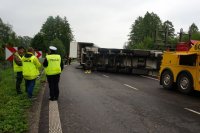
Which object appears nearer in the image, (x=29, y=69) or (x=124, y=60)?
(x=29, y=69)

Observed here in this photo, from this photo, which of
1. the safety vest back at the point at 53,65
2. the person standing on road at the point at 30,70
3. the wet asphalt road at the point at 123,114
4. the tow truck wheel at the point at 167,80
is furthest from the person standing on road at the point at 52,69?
the tow truck wheel at the point at 167,80

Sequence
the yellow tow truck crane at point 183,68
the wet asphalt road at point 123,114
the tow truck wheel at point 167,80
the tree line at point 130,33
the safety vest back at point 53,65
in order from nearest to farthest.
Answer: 1. the wet asphalt road at point 123,114
2. the safety vest back at point 53,65
3. the yellow tow truck crane at point 183,68
4. the tow truck wheel at point 167,80
5. the tree line at point 130,33

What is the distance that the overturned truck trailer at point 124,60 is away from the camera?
24859 mm

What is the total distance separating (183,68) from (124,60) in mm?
11470

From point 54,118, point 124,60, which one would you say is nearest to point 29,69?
point 54,118

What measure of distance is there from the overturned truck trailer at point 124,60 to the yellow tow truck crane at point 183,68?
8.79 meters

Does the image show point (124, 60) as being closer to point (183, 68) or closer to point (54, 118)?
point (183, 68)

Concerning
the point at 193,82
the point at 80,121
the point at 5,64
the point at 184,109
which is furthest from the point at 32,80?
the point at 5,64

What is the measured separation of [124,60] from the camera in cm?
2544

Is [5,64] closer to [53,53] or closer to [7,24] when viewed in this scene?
[53,53]

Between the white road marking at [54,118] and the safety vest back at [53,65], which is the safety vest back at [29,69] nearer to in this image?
the safety vest back at [53,65]

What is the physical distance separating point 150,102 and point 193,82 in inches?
126

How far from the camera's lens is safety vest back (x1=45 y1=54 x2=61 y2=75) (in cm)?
1039

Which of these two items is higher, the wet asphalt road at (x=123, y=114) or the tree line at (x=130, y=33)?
the tree line at (x=130, y=33)
